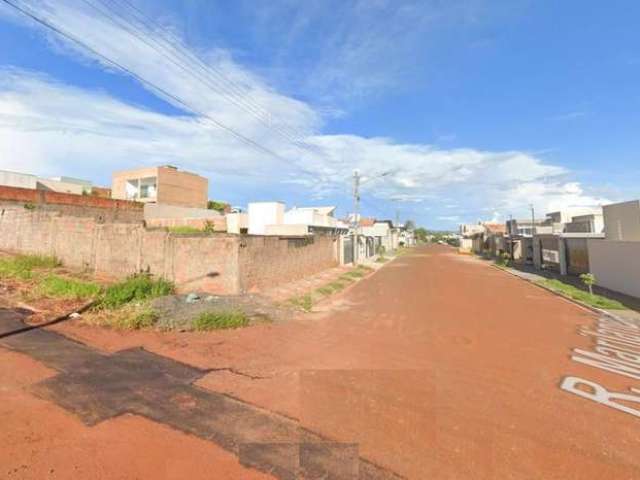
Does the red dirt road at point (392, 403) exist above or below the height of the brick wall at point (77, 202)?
below

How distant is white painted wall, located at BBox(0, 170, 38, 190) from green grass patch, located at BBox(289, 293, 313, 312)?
34.8 meters

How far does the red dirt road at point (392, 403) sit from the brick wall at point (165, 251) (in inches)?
155

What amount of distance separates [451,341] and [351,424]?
14.9 ft

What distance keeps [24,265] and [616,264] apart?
87.3 ft

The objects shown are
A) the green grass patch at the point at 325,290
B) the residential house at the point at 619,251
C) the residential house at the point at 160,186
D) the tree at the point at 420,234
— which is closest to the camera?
the residential house at the point at 619,251

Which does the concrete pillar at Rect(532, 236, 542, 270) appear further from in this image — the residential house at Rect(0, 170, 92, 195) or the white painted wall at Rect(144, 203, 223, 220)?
the residential house at Rect(0, 170, 92, 195)

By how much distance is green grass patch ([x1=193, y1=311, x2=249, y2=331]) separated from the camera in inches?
327

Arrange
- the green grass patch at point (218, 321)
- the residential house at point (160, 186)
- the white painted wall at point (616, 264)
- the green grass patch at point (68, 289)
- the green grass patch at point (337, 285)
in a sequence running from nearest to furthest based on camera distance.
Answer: the green grass patch at point (218, 321) < the green grass patch at point (68, 289) < the white painted wall at point (616, 264) < the green grass patch at point (337, 285) < the residential house at point (160, 186)

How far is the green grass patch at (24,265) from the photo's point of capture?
1348 cm

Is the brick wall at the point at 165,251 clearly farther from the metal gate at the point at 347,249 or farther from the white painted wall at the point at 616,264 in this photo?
the white painted wall at the point at 616,264

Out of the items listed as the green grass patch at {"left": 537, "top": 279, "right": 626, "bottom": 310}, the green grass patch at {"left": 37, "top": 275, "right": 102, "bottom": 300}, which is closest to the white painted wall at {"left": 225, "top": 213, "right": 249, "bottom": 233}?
the green grass patch at {"left": 37, "top": 275, "right": 102, "bottom": 300}

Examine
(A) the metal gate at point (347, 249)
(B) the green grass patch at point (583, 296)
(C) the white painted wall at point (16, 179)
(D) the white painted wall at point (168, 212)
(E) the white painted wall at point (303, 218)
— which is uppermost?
(C) the white painted wall at point (16, 179)

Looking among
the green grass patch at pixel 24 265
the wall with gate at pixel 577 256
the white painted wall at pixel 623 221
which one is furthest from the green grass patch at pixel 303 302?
the wall with gate at pixel 577 256

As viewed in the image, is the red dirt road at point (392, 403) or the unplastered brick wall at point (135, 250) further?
the unplastered brick wall at point (135, 250)
